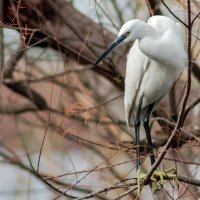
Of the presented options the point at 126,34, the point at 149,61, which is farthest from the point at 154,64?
the point at 126,34

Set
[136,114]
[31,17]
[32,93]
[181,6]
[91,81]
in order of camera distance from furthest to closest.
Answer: [91,81] → [32,93] → [31,17] → [136,114] → [181,6]

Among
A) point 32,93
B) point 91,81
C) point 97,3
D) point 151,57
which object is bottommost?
point 151,57

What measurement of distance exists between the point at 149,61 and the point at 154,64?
0.03m

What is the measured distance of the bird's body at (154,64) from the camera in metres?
2.12

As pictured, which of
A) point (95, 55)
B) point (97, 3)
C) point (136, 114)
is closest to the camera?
point (97, 3)

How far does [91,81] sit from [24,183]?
0.72 metres

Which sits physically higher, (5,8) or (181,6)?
(5,8)

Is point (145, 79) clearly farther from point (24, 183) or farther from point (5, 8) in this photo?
point (24, 183)

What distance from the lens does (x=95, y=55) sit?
8.79ft

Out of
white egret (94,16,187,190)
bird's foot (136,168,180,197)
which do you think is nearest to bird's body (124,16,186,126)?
white egret (94,16,187,190)

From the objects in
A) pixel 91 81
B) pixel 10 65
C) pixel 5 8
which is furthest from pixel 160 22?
pixel 91 81

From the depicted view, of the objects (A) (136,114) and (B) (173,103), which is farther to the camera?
(B) (173,103)

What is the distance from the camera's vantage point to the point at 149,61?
2305 millimetres

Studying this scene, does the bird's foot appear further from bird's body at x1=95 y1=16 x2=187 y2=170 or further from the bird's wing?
the bird's wing
